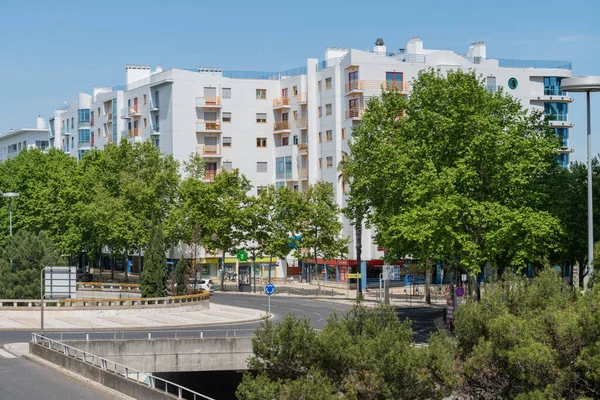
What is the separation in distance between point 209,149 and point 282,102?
9.54 meters

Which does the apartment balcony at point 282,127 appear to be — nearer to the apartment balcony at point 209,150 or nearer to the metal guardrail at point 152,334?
the apartment balcony at point 209,150

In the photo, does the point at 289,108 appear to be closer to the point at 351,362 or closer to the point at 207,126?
Result: the point at 207,126

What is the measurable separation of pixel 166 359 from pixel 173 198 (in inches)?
1861

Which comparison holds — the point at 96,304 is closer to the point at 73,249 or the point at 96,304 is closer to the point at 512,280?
the point at 73,249

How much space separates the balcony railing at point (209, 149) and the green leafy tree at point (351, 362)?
7804 cm

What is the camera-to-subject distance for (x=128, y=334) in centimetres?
4853

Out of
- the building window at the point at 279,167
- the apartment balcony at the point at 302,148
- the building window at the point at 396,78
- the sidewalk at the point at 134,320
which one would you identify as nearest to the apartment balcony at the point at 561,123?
the building window at the point at 396,78

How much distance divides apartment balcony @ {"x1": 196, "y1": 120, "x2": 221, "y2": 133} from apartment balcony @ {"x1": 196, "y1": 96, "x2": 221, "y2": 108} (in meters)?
1.81

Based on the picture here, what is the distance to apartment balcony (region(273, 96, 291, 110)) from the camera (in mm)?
105956

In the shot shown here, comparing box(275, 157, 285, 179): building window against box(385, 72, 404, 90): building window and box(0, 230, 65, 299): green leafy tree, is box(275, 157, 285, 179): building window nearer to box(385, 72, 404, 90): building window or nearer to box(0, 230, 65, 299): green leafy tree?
box(385, 72, 404, 90): building window

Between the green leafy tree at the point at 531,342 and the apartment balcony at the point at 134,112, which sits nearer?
the green leafy tree at the point at 531,342

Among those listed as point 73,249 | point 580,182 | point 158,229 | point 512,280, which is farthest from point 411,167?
point 73,249

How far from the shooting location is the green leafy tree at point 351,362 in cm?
2580

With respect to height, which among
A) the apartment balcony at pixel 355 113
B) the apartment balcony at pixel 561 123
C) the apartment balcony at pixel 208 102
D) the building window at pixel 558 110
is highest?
the apartment balcony at pixel 208 102
